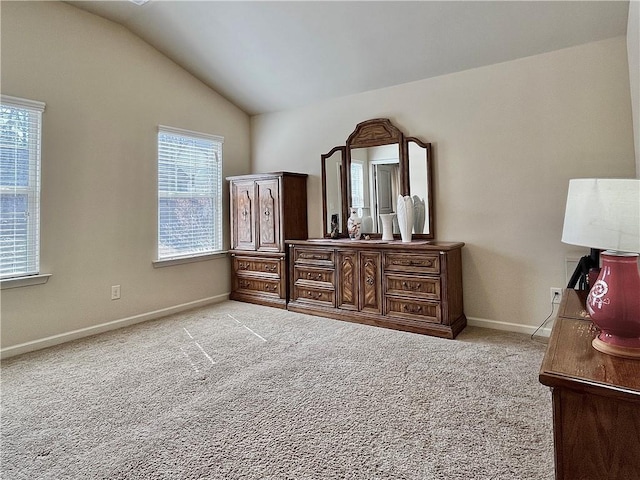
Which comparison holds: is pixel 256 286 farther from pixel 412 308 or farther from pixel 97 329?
pixel 412 308

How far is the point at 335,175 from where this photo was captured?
4.20 metres

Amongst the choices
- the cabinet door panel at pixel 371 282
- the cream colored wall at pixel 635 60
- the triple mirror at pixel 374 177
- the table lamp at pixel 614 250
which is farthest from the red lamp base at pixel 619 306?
the triple mirror at pixel 374 177

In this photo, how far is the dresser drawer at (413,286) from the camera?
318cm

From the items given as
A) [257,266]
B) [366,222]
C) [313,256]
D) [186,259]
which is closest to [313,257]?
[313,256]

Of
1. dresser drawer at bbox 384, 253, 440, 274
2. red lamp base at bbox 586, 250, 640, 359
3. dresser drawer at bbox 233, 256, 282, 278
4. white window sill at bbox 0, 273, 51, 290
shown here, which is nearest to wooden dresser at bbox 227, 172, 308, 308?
dresser drawer at bbox 233, 256, 282, 278

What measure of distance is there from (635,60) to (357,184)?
2.42 meters

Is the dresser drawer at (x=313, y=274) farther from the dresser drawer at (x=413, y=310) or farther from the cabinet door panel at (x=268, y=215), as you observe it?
the dresser drawer at (x=413, y=310)

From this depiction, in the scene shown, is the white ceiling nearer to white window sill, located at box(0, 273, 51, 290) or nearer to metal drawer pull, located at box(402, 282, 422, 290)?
metal drawer pull, located at box(402, 282, 422, 290)

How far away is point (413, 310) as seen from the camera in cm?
330

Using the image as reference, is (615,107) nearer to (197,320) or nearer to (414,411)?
(414,411)

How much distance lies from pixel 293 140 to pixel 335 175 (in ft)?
2.64

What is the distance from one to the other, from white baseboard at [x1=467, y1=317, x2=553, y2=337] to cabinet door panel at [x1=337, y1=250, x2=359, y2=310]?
3.69ft

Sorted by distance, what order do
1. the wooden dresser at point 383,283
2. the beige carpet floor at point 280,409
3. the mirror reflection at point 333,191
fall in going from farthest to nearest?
the mirror reflection at point 333,191, the wooden dresser at point 383,283, the beige carpet floor at point 280,409

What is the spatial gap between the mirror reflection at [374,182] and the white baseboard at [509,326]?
1304 mm
